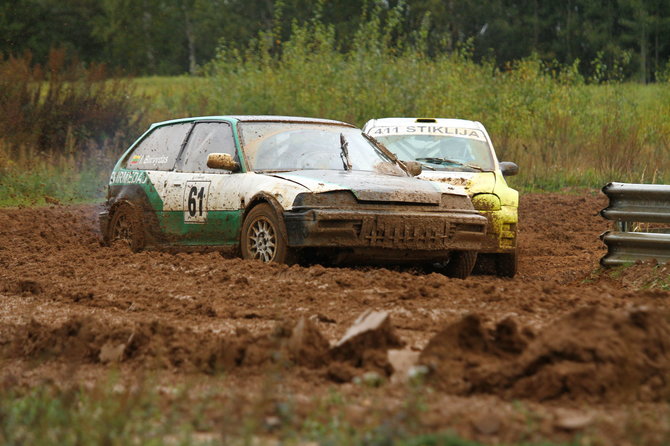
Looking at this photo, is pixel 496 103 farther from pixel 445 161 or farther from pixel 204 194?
pixel 204 194

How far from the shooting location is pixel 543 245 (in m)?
14.6

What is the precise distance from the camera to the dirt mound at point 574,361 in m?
5.07

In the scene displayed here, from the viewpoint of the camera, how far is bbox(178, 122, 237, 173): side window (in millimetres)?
10883

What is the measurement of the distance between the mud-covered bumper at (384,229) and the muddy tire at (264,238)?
145mm

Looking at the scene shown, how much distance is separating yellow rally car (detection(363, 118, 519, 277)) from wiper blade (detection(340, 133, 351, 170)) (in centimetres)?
139

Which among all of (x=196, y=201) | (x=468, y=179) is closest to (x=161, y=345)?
(x=196, y=201)

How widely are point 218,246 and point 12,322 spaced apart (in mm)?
2850

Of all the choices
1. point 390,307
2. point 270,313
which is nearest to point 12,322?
point 270,313

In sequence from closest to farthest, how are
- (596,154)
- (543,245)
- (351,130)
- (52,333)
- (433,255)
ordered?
1. (52,333)
2. (433,255)
3. (351,130)
4. (543,245)
5. (596,154)

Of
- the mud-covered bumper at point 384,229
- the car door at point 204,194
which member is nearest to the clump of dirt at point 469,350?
the mud-covered bumper at point 384,229

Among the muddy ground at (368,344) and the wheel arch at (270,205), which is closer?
the muddy ground at (368,344)

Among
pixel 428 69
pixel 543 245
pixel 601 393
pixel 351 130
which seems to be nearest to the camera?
pixel 601 393

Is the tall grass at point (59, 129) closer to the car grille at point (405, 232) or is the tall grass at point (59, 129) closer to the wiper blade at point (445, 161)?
the wiper blade at point (445, 161)

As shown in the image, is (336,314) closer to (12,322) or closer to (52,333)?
(52,333)
